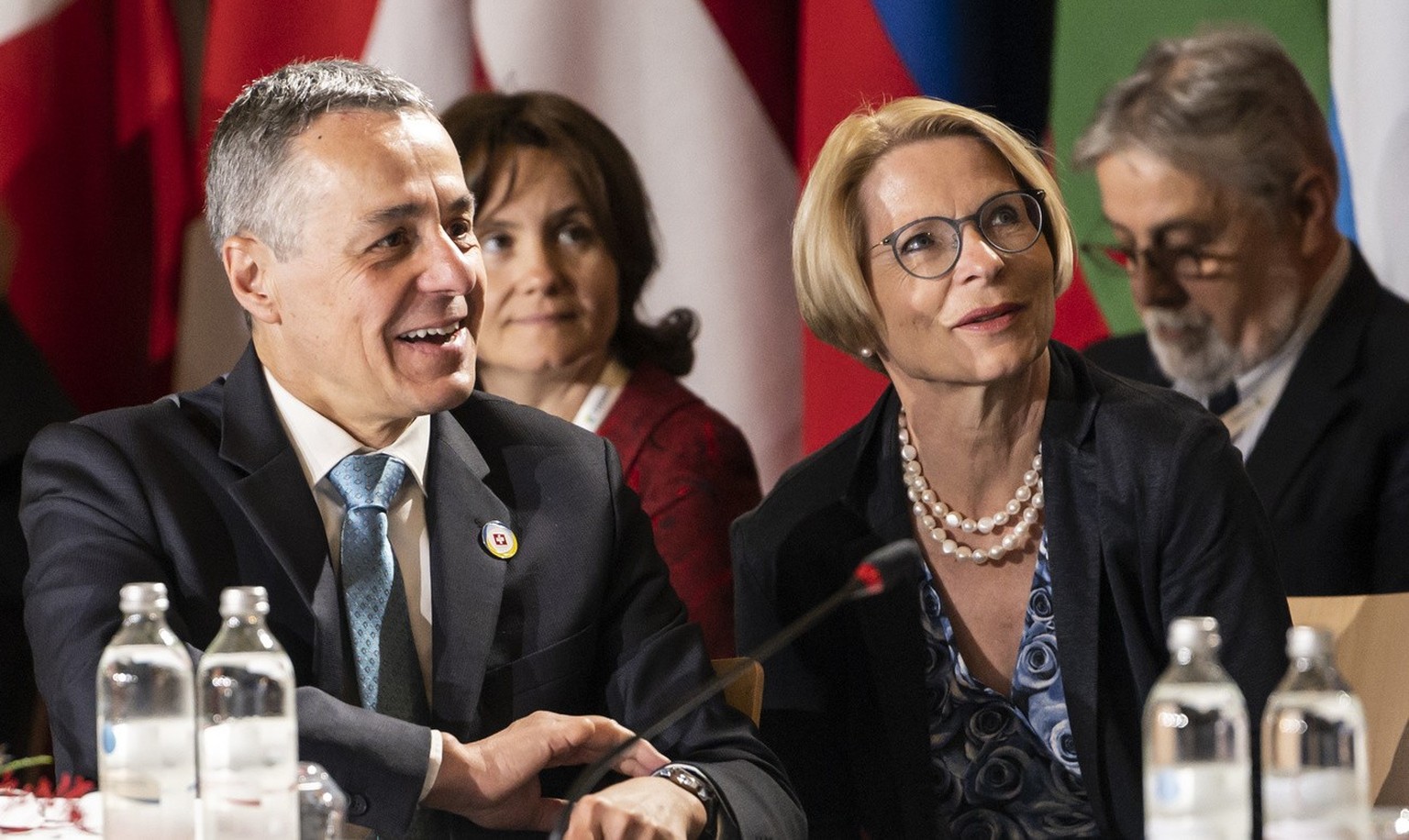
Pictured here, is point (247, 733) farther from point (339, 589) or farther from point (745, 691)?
point (745, 691)

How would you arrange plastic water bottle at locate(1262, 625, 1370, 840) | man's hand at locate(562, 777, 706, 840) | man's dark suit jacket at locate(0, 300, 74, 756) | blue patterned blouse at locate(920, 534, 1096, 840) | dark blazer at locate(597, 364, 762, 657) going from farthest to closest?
dark blazer at locate(597, 364, 762, 657) → man's dark suit jacket at locate(0, 300, 74, 756) → blue patterned blouse at locate(920, 534, 1096, 840) → man's hand at locate(562, 777, 706, 840) → plastic water bottle at locate(1262, 625, 1370, 840)

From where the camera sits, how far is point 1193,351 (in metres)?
3.48

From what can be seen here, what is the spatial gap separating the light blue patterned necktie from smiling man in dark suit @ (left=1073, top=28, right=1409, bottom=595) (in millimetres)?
1929

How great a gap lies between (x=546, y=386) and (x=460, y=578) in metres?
1.60

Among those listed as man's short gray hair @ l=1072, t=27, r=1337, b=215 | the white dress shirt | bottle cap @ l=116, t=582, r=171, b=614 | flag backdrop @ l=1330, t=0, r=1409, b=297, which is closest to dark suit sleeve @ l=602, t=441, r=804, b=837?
the white dress shirt

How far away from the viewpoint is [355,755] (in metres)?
1.81

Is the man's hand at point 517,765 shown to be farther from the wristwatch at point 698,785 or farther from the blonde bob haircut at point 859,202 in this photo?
the blonde bob haircut at point 859,202

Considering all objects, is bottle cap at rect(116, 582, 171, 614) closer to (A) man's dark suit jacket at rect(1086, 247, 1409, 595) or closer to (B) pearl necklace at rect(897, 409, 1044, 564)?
(B) pearl necklace at rect(897, 409, 1044, 564)

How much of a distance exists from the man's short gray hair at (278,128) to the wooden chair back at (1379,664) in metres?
1.44

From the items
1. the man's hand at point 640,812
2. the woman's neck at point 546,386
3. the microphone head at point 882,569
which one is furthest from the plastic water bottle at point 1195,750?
the woman's neck at point 546,386

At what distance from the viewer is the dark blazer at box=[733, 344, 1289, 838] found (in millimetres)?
2273

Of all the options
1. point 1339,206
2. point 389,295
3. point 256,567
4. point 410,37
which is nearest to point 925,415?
point 389,295

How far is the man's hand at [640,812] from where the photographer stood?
1.80 metres

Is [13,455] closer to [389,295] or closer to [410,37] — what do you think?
[410,37]
